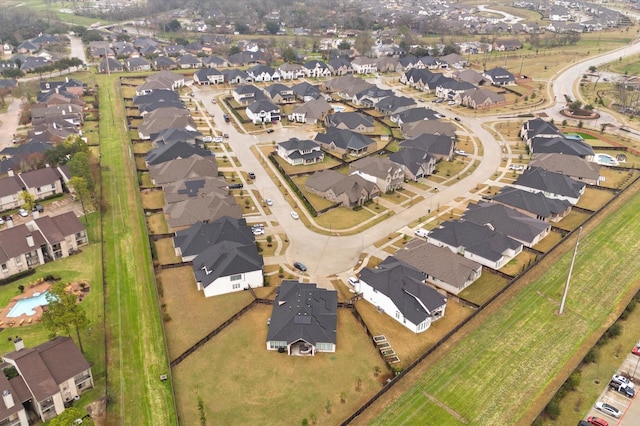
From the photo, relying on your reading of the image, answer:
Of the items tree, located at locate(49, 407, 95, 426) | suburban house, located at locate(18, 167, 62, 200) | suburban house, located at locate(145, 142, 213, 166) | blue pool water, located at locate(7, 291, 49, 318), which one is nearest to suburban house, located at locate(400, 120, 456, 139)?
suburban house, located at locate(145, 142, 213, 166)

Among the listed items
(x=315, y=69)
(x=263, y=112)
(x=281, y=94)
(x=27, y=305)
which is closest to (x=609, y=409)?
(x=27, y=305)

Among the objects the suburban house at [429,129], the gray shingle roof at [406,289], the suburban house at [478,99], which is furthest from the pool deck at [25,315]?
the suburban house at [478,99]

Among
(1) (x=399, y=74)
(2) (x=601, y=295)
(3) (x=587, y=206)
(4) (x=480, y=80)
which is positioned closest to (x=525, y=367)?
(2) (x=601, y=295)

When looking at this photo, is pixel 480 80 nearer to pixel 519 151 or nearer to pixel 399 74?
pixel 399 74

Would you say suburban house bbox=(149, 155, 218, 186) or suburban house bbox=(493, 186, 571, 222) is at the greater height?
suburban house bbox=(149, 155, 218, 186)

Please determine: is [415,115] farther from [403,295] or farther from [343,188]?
[403,295]

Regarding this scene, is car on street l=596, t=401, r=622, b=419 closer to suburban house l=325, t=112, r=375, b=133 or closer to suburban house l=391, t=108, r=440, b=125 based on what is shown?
suburban house l=325, t=112, r=375, b=133
